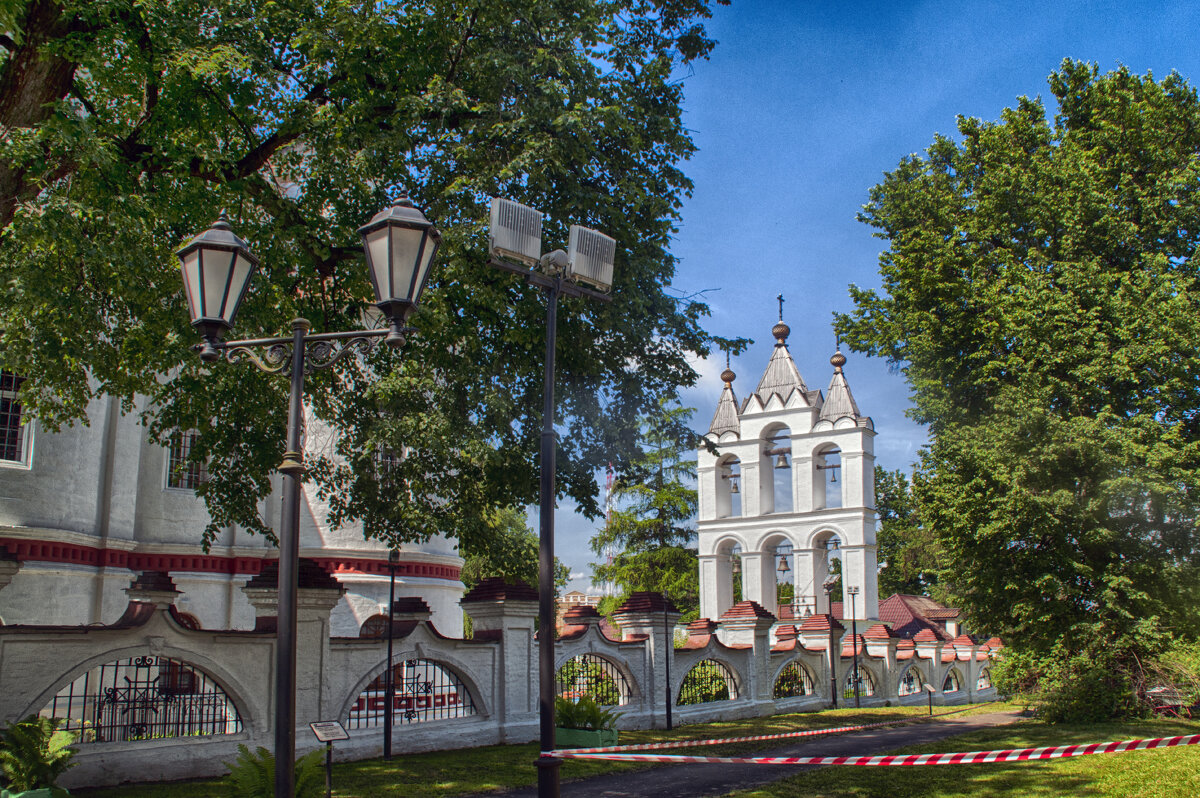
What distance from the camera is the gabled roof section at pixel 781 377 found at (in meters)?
33.9

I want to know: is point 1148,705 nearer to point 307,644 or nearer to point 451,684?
point 451,684

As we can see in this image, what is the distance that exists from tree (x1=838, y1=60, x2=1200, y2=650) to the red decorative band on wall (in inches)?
492

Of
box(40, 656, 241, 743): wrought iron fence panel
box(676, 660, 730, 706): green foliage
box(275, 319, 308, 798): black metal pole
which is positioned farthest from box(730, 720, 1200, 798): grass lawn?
box(40, 656, 241, 743): wrought iron fence panel

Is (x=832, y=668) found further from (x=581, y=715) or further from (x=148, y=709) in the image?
(x=148, y=709)

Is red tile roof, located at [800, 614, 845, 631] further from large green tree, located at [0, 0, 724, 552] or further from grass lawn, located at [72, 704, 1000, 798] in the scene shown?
large green tree, located at [0, 0, 724, 552]

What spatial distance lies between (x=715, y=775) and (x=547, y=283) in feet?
24.9

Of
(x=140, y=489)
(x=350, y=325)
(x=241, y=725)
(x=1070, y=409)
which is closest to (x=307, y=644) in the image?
(x=241, y=725)

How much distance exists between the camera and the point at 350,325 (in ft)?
45.0

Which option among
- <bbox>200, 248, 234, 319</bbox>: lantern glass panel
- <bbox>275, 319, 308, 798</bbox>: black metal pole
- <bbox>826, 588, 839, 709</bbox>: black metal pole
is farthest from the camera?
<bbox>826, 588, 839, 709</bbox>: black metal pole

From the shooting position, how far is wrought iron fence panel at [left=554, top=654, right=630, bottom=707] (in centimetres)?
1759

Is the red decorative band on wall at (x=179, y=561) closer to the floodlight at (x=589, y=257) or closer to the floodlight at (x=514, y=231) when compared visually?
the floodlight at (x=589, y=257)

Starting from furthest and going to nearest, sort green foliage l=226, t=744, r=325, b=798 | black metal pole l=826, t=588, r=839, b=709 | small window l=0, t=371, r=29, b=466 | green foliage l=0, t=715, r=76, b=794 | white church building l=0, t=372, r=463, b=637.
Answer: black metal pole l=826, t=588, r=839, b=709 < small window l=0, t=371, r=29, b=466 < white church building l=0, t=372, r=463, b=637 < green foliage l=0, t=715, r=76, b=794 < green foliage l=226, t=744, r=325, b=798

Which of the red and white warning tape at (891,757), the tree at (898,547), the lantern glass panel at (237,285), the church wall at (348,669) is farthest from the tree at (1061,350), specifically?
the tree at (898,547)

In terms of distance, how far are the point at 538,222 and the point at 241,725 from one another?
322 inches
